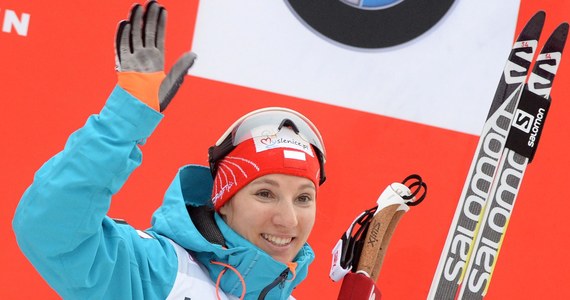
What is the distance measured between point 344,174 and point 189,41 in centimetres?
63

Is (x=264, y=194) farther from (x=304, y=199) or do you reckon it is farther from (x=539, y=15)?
(x=539, y=15)

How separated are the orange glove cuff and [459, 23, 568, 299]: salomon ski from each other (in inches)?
62.0

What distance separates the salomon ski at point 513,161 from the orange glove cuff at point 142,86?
158 cm

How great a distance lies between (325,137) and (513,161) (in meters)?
0.60

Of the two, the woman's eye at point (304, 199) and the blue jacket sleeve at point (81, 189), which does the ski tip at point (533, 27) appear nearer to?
the woman's eye at point (304, 199)

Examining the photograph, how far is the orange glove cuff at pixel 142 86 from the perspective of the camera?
1607mm

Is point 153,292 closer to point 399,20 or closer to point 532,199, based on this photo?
point 399,20

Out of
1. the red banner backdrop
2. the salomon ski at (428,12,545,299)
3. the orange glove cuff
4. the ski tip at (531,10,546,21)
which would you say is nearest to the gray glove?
the orange glove cuff

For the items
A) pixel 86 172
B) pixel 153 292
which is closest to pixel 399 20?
pixel 153 292

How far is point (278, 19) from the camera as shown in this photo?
277 cm

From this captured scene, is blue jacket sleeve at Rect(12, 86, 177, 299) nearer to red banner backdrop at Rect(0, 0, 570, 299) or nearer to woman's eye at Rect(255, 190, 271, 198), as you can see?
woman's eye at Rect(255, 190, 271, 198)

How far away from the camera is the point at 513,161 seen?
2.93 m

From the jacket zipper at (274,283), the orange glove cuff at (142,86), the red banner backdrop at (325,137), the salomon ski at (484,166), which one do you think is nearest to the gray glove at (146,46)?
the orange glove cuff at (142,86)

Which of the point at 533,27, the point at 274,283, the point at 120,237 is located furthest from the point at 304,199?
the point at 533,27
